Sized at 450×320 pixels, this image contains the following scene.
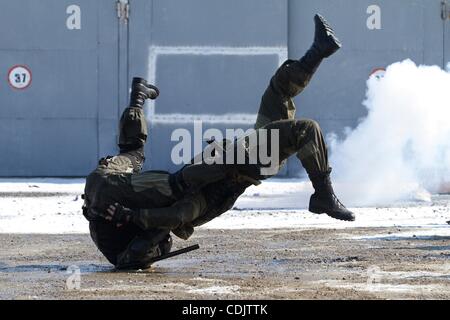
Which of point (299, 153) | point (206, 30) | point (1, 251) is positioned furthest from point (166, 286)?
point (206, 30)

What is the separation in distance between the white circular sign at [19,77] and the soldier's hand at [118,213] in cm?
1636

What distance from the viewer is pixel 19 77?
25.6 m

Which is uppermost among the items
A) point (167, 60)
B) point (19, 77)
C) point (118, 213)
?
point (167, 60)

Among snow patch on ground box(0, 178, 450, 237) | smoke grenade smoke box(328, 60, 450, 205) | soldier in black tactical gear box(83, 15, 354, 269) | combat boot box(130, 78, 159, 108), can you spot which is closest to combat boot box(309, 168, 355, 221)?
soldier in black tactical gear box(83, 15, 354, 269)

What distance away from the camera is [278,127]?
30.8 ft

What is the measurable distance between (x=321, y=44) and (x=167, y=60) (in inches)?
646

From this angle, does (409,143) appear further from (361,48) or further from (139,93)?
(139,93)

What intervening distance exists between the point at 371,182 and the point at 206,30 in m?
6.92

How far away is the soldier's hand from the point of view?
31.9 feet

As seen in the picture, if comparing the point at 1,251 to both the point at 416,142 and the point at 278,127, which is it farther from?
the point at 416,142

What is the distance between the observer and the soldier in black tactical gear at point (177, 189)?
30.9ft

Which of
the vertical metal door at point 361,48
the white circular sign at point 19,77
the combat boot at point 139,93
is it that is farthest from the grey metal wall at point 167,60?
the combat boot at point 139,93

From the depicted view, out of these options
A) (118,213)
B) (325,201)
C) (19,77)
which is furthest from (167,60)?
(325,201)
